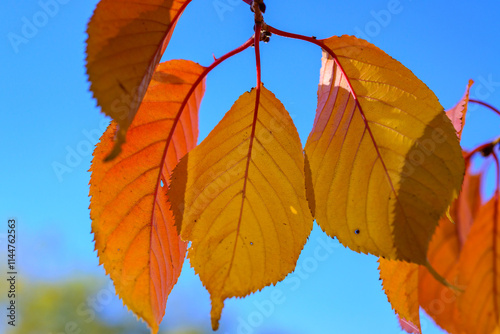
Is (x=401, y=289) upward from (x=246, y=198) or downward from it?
downward

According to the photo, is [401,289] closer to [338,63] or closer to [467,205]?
[338,63]

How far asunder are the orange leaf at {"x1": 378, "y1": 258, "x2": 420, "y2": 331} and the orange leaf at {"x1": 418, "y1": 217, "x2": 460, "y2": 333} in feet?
0.41

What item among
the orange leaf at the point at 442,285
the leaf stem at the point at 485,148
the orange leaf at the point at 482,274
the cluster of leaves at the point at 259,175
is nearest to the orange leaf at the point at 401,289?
the cluster of leaves at the point at 259,175

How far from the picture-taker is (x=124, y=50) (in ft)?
2.01

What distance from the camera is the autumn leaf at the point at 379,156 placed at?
0.67 meters

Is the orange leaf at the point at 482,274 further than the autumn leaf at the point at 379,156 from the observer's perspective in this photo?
Yes

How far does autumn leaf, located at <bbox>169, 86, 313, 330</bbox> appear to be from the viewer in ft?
2.64

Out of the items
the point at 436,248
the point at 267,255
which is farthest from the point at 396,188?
the point at 436,248

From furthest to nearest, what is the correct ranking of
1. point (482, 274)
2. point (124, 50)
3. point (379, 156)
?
1. point (482, 274)
2. point (379, 156)
3. point (124, 50)

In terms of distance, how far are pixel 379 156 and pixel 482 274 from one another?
0.79m

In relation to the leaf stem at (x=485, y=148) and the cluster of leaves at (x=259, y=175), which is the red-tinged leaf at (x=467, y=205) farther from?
the cluster of leaves at (x=259, y=175)

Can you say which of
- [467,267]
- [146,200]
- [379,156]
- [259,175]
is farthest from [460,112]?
[146,200]

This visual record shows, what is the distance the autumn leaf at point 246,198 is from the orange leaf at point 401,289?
25cm

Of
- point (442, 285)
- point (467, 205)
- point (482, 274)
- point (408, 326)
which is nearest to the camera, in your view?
point (408, 326)
